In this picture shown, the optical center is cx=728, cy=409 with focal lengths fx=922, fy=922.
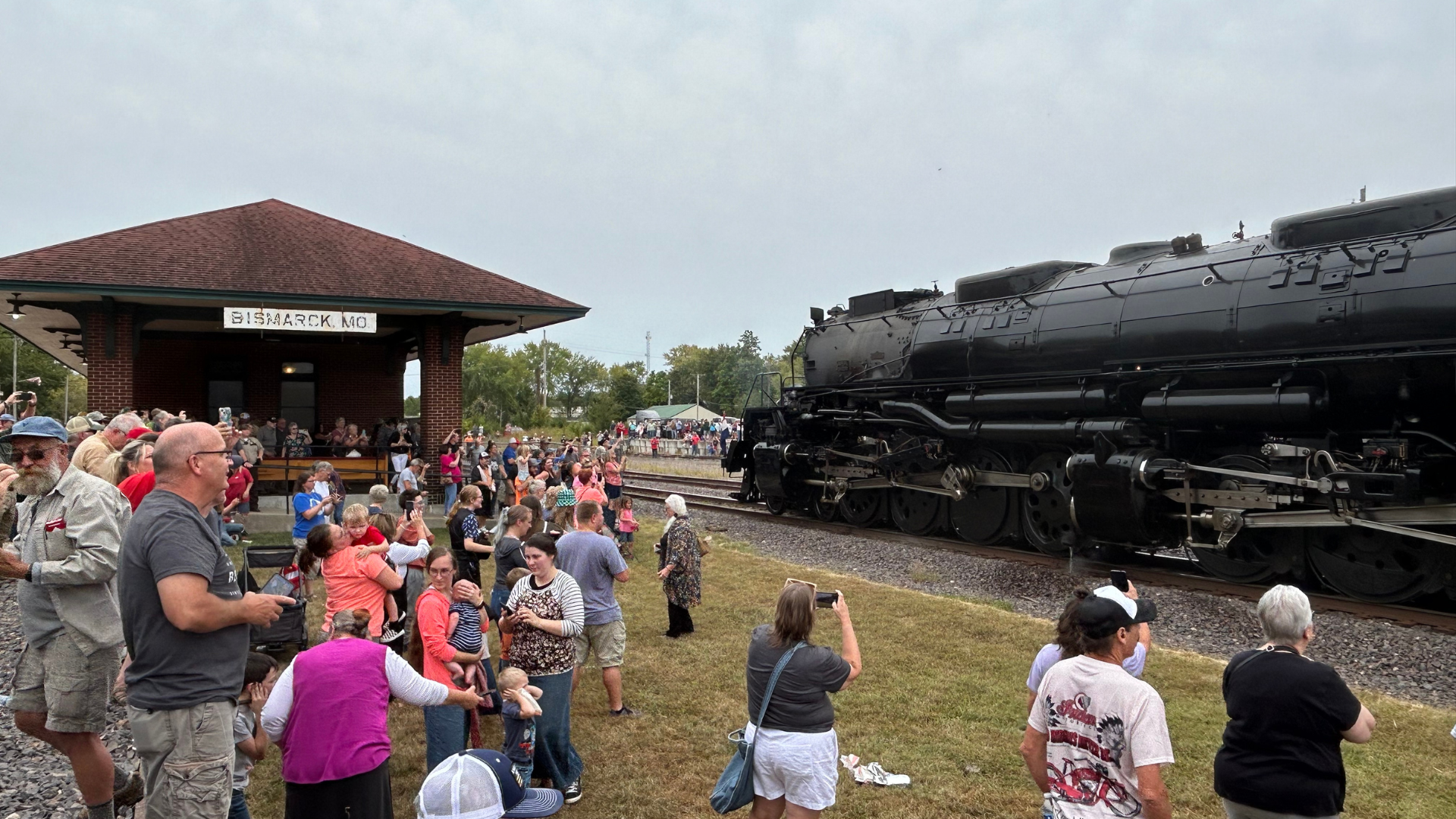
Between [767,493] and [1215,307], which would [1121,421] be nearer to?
[1215,307]

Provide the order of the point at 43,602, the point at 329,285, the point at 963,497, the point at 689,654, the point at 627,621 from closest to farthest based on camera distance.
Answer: the point at 43,602, the point at 689,654, the point at 627,621, the point at 963,497, the point at 329,285

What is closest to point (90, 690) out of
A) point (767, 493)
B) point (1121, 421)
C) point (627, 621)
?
point (627, 621)

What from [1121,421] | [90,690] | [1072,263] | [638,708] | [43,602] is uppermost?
[1072,263]

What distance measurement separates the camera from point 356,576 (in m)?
6.32

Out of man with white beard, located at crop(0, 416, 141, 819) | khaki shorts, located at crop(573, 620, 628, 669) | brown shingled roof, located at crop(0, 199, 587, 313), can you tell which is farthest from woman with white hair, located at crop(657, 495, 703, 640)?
brown shingled roof, located at crop(0, 199, 587, 313)

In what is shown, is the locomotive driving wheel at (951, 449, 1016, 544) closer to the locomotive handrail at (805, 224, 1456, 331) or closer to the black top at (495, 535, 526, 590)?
the locomotive handrail at (805, 224, 1456, 331)

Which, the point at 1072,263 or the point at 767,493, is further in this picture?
the point at 767,493

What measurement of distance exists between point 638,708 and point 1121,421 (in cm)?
711

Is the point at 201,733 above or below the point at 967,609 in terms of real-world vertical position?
above

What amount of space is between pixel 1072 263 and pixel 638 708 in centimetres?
978


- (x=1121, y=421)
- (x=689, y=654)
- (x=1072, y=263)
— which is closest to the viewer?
(x=689, y=654)

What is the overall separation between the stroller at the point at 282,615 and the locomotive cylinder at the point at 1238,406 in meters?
9.07

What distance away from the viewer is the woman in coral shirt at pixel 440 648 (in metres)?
4.95

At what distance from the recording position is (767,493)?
18312 millimetres
